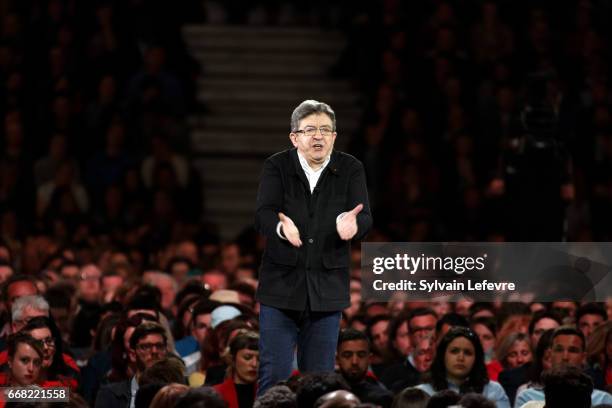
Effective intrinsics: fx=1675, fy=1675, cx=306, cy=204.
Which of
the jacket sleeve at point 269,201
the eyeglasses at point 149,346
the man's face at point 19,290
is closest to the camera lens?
the jacket sleeve at point 269,201

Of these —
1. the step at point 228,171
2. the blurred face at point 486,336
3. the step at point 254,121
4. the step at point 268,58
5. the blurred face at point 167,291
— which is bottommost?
the blurred face at point 486,336

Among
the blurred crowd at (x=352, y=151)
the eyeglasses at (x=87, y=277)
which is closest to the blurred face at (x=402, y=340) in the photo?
the blurred crowd at (x=352, y=151)

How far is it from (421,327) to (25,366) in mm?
2921

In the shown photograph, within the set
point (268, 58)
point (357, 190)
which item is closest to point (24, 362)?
point (357, 190)

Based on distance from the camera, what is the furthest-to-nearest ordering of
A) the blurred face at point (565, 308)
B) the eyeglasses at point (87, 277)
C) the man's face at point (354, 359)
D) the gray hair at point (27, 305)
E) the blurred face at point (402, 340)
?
the eyeglasses at point (87, 277) → the blurred face at point (565, 308) → the blurred face at point (402, 340) → the gray hair at point (27, 305) → the man's face at point (354, 359)

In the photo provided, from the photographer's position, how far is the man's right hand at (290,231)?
723cm

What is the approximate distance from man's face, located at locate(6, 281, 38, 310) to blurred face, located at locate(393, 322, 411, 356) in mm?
2459

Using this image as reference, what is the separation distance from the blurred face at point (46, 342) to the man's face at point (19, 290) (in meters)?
1.77

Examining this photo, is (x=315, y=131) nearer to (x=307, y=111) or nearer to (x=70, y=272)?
(x=307, y=111)

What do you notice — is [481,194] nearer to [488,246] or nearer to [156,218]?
[156,218]

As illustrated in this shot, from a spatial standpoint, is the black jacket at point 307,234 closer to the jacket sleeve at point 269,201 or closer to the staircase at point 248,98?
the jacket sleeve at point 269,201

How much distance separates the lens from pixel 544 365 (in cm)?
986

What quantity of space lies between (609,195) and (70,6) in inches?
253

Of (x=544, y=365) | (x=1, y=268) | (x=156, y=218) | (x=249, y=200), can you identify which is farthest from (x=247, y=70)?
(x=544, y=365)
